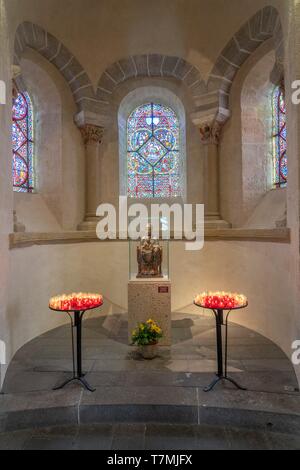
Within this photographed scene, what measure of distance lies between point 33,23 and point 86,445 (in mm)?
5918

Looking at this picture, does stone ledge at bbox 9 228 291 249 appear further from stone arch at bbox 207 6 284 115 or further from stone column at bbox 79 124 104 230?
stone arch at bbox 207 6 284 115

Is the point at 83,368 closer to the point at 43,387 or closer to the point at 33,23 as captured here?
the point at 43,387

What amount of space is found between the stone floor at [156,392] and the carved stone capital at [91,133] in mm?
4026

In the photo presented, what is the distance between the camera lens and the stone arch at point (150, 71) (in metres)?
6.27

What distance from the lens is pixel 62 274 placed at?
5789 millimetres

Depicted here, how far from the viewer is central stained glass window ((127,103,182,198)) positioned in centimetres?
710

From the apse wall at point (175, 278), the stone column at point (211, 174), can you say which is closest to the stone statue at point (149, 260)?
the apse wall at point (175, 278)

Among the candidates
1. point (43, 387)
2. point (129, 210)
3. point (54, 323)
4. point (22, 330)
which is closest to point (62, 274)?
point (54, 323)

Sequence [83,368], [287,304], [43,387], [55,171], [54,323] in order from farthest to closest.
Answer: [55,171]
[54,323]
[287,304]
[83,368]
[43,387]

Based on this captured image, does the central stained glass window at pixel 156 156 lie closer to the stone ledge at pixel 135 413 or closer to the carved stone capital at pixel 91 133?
the carved stone capital at pixel 91 133

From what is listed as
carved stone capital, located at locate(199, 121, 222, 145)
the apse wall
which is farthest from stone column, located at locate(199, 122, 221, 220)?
the apse wall

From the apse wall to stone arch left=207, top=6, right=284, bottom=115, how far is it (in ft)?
9.13

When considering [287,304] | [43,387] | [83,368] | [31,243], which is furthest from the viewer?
[31,243]

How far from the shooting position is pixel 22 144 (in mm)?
5934
